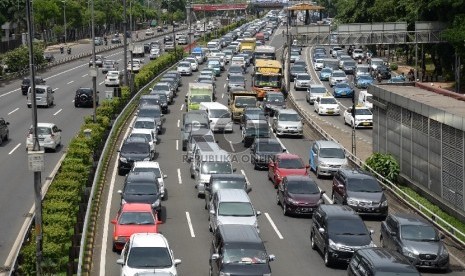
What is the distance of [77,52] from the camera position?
134 metres

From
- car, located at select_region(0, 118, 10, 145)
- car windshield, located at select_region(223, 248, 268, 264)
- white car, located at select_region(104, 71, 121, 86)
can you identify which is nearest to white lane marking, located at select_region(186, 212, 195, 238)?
car windshield, located at select_region(223, 248, 268, 264)

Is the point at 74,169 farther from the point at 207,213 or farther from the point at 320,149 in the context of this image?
the point at 320,149

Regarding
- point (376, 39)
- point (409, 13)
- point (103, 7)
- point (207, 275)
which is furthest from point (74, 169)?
point (103, 7)

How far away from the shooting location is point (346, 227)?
27.7 m

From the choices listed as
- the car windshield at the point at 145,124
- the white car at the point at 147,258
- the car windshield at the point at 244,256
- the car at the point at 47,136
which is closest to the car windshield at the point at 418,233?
the car windshield at the point at 244,256

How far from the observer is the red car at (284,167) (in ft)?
129

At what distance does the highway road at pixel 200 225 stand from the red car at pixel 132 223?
1.99ft

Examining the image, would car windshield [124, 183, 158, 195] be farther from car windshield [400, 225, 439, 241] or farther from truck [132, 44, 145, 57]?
truck [132, 44, 145, 57]

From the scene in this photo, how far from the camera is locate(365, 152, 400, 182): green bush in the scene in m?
41.7

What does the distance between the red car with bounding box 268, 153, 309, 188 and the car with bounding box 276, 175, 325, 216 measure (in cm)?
388

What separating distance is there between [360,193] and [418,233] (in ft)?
22.0

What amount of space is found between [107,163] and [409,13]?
201ft

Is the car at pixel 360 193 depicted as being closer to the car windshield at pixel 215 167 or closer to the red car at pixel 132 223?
the car windshield at pixel 215 167

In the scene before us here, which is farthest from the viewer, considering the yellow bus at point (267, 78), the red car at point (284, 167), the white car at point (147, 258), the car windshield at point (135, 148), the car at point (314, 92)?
the car at point (314, 92)
